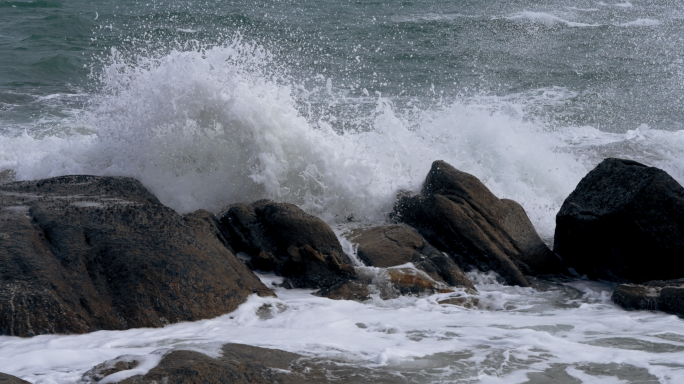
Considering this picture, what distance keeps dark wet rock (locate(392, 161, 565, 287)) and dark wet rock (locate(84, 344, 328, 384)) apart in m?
2.69

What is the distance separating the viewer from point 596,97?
41.4 ft

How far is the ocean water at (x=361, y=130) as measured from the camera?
147 inches

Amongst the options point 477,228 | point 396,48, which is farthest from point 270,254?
point 396,48

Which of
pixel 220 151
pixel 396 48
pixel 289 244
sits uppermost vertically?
pixel 396 48

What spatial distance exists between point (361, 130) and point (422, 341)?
605cm

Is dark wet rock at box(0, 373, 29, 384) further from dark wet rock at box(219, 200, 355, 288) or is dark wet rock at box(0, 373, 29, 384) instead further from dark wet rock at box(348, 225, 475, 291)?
dark wet rock at box(348, 225, 475, 291)

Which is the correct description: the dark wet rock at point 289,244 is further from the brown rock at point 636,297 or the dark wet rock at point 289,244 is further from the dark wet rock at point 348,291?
Result: the brown rock at point 636,297

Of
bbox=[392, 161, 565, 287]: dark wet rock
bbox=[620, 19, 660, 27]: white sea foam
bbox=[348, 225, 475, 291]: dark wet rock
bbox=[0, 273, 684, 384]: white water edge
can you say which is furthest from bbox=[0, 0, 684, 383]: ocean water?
bbox=[348, 225, 475, 291]: dark wet rock

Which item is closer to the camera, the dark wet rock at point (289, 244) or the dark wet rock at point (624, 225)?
the dark wet rock at point (289, 244)

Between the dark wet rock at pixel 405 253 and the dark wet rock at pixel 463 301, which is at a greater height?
the dark wet rock at pixel 405 253

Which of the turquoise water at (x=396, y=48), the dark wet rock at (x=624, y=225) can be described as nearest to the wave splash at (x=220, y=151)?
the dark wet rock at (x=624, y=225)

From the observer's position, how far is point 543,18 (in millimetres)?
19375

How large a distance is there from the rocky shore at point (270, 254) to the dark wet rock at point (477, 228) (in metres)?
0.01

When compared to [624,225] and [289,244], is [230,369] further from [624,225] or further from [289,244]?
[624,225]
